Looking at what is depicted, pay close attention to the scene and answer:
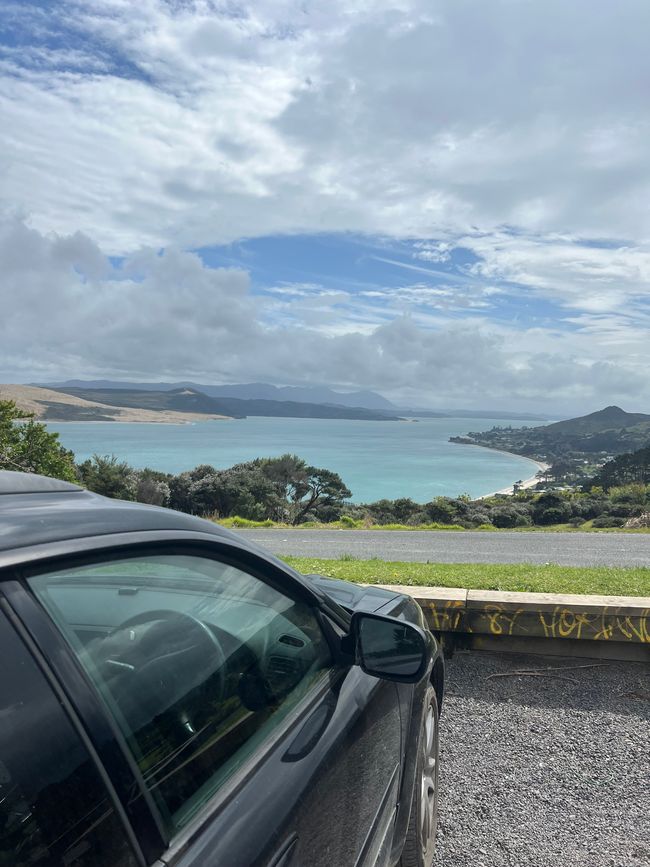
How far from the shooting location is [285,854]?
144cm

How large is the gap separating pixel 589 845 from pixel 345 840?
1.68 m

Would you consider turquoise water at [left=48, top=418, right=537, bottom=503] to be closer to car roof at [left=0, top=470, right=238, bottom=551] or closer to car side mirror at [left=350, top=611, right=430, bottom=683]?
car side mirror at [left=350, top=611, right=430, bottom=683]

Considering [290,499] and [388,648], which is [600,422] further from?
[388,648]

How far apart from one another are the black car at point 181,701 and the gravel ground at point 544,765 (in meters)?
0.76

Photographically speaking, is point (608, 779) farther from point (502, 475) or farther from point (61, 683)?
point (502, 475)

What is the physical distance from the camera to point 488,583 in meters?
6.42

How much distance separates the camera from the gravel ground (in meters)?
2.89

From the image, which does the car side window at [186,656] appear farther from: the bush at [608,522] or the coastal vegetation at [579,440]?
the coastal vegetation at [579,440]

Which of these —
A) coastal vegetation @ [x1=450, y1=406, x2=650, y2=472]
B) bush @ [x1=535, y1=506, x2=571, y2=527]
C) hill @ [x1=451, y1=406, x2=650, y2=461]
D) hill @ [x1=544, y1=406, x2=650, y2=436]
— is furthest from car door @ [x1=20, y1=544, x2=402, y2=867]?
hill @ [x1=544, y1=406, x2=650, y2=436]

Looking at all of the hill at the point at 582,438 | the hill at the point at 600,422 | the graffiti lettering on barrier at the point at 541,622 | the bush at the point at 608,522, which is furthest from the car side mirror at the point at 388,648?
the hill at the point at 600,422

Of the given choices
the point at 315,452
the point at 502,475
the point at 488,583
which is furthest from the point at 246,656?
the point at 315,452

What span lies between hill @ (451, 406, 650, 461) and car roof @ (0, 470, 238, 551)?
9770cm

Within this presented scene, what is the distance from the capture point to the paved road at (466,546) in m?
14.1

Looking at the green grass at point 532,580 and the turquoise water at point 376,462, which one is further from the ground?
the green grass at point 532,580
